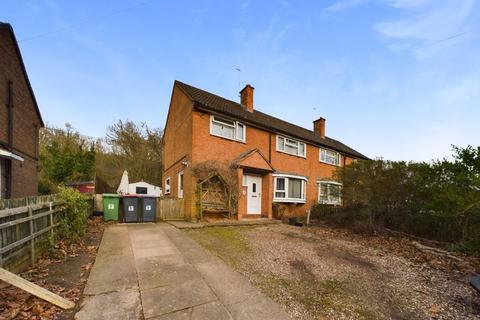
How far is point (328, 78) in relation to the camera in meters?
11.8

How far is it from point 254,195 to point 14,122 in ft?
39.7

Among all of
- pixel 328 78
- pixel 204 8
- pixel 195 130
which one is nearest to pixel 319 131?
pixel 328 78

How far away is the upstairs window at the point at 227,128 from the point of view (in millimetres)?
11898

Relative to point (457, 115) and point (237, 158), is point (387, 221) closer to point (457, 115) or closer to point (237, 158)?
point (457, 115)

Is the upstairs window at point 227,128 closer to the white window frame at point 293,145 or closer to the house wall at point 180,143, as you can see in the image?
the house wall at point 180,143

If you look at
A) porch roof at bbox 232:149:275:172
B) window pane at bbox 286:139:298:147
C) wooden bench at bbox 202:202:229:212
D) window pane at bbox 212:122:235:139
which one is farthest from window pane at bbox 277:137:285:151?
wooden bench at bbox 202:202:229:212

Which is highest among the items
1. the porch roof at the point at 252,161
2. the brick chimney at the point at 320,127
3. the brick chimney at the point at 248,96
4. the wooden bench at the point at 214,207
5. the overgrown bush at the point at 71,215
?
the brick chimney at the point at 248,96

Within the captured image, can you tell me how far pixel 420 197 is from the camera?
872 cm

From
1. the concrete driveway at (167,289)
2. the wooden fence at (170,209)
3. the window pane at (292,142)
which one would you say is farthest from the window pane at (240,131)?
the concrete driveway at (167,289)

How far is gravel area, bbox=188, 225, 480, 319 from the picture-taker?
11.2ft

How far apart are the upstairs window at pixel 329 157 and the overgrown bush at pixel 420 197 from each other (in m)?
7.84

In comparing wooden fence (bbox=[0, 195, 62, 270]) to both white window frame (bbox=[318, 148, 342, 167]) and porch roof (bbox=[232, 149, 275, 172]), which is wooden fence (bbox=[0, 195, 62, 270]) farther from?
white window frame (bbox=[318, 148, 342, 167])

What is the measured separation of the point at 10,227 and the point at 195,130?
7816 millimetres

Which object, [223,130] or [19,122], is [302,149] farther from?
[19,122]
